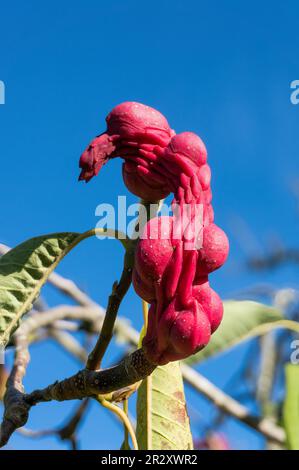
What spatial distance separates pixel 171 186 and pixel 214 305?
226 millimetres

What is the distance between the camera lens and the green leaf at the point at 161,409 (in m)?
2.03

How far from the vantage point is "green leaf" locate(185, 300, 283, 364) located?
2.53m

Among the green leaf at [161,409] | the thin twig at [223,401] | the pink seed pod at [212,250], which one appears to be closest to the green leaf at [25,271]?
the green leaf at [161,409]

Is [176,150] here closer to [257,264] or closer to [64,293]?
[64,293]

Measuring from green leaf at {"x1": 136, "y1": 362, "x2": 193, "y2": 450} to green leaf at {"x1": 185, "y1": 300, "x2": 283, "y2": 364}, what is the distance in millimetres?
415

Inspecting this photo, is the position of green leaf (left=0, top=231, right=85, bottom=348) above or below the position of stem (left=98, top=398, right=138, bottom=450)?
above

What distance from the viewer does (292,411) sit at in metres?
1.56

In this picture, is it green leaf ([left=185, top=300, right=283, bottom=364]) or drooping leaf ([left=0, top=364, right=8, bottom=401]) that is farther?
drooping leaf ([left=0, top=364, right=8, bottom=401])

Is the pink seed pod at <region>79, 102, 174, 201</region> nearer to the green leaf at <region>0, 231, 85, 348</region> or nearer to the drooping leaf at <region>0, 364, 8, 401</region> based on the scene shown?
the green leaf at <region>0, 231, 85, 348</region>

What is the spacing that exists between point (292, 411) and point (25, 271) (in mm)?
677

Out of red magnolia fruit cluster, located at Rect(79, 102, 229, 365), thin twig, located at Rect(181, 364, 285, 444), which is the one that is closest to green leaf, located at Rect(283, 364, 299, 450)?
red magnolia fruit cluster, located at Rect(79, 102, 229, 365)

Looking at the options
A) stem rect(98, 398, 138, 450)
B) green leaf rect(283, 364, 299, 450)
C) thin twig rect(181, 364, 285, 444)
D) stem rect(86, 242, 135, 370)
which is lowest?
green leaf rect(283, 364, 299, 450)

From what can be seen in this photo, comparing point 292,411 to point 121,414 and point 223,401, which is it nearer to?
point 121,414

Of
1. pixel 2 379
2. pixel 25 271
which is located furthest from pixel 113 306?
pixel 2 379
